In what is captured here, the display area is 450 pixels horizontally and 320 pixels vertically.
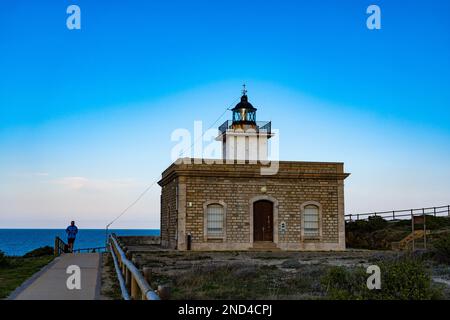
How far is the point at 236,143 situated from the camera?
28906 mm

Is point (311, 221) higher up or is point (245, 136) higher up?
point (245, 136)

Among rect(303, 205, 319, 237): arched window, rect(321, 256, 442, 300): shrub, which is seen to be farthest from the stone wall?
rect(321, 256, 442, 300): shrub

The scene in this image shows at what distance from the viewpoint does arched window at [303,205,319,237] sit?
71.7 ft

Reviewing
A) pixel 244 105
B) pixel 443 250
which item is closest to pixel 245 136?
pixel 244 105

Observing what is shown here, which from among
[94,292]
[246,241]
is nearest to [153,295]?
[94,292]

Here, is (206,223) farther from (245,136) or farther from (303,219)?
(245,136)

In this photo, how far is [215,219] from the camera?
21156mm

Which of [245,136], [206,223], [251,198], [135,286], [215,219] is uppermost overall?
[245,136]

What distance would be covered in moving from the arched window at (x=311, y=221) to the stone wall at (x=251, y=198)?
0.64 feet

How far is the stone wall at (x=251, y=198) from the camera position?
20953mm

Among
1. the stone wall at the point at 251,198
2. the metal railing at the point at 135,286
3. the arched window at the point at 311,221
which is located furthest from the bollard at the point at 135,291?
the arched window at the point at 311,221

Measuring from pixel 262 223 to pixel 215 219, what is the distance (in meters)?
1.97

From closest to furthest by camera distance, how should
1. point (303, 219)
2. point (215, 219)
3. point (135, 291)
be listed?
point (135, 291), point (215, 219), point (303, 219)

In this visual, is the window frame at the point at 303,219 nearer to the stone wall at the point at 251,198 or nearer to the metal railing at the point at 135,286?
the stone wall at the point at 251,198
